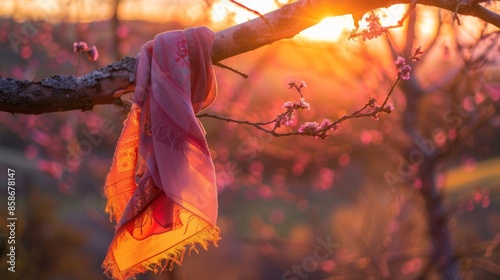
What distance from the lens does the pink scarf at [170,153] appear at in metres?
2.76

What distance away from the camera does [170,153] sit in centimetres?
278

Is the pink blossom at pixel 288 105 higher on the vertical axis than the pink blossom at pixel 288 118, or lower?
higher

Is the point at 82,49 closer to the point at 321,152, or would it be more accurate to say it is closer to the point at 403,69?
the point at 403,69

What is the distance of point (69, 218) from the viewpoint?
36.7 feet

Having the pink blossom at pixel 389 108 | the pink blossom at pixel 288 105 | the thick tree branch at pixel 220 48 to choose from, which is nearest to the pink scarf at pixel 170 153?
the thick tree branch at pixel 220 48

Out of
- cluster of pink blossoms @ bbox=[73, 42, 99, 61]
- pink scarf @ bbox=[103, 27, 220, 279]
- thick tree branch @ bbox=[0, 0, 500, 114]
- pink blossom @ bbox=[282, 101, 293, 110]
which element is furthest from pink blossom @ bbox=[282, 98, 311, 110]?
cluster of pink blossoms @ bbox=[73, 42, 99, 61]

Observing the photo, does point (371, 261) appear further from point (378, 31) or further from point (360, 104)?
point (378, 31)

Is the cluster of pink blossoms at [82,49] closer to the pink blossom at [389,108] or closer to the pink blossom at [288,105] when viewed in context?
the pink blossom at [288,105]

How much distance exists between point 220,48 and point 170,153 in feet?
1.73

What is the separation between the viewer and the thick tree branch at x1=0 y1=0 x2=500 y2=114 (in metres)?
2.54

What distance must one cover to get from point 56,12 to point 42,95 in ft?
14.8

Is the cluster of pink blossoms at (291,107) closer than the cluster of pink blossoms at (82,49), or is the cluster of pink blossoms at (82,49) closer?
the cluster of pink blossoms at (291,107)

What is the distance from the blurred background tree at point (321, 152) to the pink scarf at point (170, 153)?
0.88 ft

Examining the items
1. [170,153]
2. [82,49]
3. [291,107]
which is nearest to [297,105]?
[291,107]
